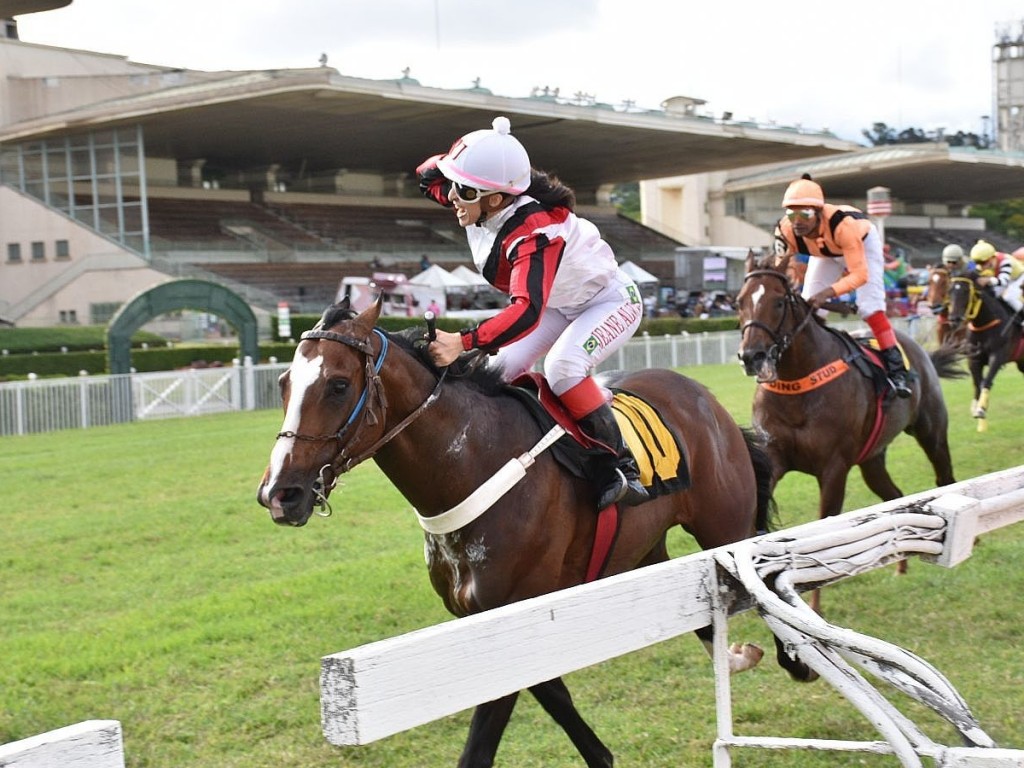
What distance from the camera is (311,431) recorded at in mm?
3354

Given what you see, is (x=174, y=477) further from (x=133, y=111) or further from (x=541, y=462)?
(x=133, y=111)

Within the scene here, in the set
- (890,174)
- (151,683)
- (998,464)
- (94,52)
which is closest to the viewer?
(151,683)

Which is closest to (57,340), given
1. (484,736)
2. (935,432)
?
(935,432)

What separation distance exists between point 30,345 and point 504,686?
25.9 m

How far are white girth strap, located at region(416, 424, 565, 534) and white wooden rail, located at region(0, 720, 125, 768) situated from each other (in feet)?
6.56

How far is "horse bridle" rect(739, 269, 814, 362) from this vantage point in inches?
258

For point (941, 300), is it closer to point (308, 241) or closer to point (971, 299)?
point (971, 299)

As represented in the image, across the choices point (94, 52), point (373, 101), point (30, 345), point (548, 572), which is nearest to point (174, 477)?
point (548, 572)

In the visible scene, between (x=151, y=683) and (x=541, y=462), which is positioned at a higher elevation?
(x=541, y=462)

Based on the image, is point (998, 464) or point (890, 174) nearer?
point (998, 464)

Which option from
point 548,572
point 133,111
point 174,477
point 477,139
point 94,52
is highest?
point 94,52

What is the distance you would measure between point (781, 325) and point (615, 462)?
2.92 meters

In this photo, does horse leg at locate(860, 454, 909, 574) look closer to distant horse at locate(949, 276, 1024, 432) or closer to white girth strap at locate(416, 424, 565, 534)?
white girth strap at locate(416, 424, 565, 534)

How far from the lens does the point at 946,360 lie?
9.34m
